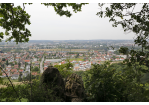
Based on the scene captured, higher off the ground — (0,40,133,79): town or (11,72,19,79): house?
(0,40,133,79): town

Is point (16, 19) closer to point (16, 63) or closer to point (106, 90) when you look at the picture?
point (16, 63)

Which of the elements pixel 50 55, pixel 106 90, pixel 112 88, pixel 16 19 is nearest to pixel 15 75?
pixel 16 19

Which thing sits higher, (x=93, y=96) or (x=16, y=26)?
(x=16, y=26)

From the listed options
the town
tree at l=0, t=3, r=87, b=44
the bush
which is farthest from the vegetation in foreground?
tree at l=0, t=3, r=87, b=44

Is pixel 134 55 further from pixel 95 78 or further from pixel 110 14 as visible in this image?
pixel 110 14

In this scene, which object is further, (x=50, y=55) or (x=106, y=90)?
(x=50, y=55)

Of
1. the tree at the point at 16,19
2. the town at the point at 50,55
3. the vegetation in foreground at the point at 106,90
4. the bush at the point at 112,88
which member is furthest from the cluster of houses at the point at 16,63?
the bush at the point at 112,88

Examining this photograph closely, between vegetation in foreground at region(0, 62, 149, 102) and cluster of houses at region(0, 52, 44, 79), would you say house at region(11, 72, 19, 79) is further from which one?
vegetation in foreground at region(0, 62, 149, 102)

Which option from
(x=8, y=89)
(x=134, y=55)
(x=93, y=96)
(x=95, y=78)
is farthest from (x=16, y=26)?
(x=134, y=55)

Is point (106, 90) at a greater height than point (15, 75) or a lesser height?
lesser
